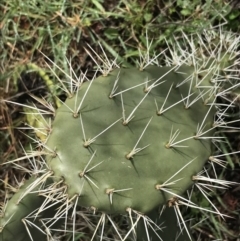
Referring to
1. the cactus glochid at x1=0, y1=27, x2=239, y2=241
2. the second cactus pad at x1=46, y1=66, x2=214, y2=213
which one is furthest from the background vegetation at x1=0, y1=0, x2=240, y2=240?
the second cactus pad at x1=46, y1=66, x2=214, y2=213

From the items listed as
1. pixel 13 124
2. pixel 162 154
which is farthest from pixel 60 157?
pixel 13 124

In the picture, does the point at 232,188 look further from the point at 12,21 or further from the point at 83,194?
the point at 12,21

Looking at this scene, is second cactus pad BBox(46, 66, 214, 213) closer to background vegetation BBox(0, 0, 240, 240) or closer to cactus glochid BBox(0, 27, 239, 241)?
cactus glochid BBox(0, 27, 239, 241)

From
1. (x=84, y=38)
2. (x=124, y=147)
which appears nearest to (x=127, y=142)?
(x=124, y=147)

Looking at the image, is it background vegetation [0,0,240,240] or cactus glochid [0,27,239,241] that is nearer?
cactus glochid [0,27,239,241]

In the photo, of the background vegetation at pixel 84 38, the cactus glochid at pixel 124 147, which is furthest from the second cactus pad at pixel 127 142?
the background vegetation at pixel 84 38

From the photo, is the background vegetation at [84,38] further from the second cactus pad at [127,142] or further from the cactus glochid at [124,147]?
the second cactus pad at [127,142]

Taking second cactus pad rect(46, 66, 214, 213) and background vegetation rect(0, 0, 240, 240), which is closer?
second cactus pad rect(46, 66, 214, 213)

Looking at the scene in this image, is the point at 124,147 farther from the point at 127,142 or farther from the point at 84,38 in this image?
the point at 84,38
